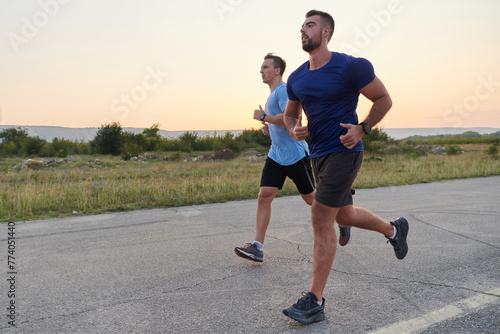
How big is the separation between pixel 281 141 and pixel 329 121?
4.93 ft

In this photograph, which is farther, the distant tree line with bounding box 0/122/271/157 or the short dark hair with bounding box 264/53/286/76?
the distant tree line with bounding box 0/122/271/157

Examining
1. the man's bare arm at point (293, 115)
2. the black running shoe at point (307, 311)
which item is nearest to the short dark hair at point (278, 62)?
the man's bare arm at point (293, 115)

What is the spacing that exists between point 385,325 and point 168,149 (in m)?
38.9

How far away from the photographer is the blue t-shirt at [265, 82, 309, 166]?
183 inches

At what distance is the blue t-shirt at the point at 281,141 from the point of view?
15.2 ft

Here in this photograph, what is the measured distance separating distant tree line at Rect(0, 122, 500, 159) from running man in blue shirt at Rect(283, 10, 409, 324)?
29495 millimetres

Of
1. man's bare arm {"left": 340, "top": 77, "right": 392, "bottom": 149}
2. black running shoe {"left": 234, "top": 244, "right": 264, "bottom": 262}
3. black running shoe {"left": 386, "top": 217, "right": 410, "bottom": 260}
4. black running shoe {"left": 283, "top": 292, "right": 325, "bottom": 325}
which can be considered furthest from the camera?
black running shoe {"left": 234, "top": 244, "right": 264, "bottom": 262}

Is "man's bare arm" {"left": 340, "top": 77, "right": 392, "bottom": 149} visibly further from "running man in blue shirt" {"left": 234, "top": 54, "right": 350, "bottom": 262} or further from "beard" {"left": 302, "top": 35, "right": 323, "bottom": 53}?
"running man in blue shirt" {"left": 234, "top": 54, "right": 350, "bottom": 262}

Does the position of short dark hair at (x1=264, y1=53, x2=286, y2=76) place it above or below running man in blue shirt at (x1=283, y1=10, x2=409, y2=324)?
above

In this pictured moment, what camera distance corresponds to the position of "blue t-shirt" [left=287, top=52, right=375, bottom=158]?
3.11 m

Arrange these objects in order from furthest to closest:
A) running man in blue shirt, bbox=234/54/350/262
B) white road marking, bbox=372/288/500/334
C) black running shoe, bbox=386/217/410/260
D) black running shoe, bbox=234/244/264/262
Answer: running man in blue shirt, bbox=234/54/350/262
black running shoe, bbox=234/244/264/262
black running shoe, bbox=386/217/410/260
white road marking, bbox=372/288/500/334

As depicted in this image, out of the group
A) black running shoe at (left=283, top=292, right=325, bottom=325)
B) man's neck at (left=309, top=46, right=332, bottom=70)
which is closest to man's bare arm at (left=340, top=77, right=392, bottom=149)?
man's neck at (left=309, top=46, right=332, bottom=70)

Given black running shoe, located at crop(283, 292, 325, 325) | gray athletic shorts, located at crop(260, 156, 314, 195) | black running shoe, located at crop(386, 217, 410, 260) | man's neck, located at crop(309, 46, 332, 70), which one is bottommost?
black running shoe, located at crop(283, 292, 325, 325)

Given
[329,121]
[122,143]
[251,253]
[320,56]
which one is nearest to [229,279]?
[251,253]
